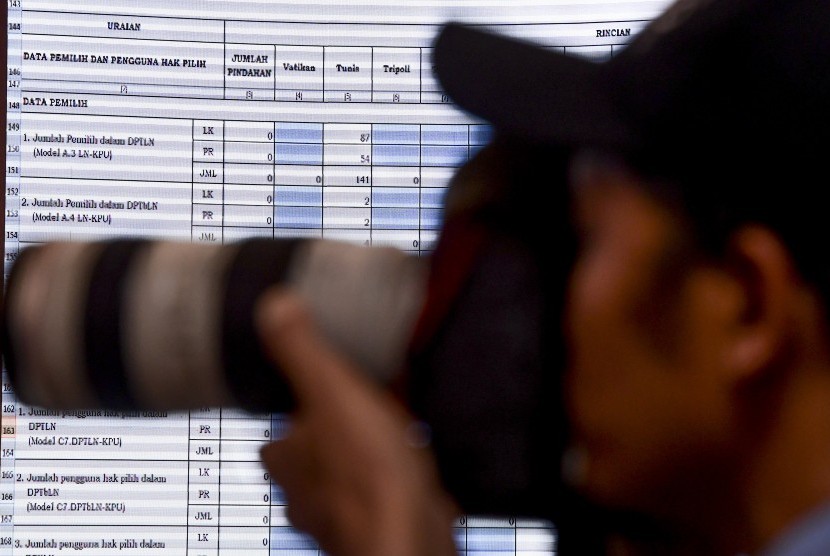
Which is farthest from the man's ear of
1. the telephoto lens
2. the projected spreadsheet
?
the projected spreadsheet

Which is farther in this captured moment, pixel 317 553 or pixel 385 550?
pixel 317 553

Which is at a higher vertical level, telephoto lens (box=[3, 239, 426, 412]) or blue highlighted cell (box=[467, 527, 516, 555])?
telephoto lens (box=[3, 239, 426, 412])

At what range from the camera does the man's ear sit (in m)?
0.26

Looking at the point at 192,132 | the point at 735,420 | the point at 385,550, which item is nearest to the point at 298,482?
the point at 385,550

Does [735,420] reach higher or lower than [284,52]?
lower

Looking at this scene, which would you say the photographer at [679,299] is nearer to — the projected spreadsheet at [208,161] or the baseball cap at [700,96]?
the baseball cap at [700,96]

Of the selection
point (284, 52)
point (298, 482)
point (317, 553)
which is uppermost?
point (284, 52)

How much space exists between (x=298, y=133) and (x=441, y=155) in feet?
0.31

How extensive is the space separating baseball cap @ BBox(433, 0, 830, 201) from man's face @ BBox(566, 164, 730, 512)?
21mm

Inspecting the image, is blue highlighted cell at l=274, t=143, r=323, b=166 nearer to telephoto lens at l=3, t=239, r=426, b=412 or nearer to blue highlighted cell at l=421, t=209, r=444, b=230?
blue highlighted cell at l=421, t=209, r=444, b=230

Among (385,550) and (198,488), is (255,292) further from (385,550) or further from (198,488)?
(198,488)

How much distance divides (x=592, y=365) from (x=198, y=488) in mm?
320

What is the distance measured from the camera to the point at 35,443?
0.51m

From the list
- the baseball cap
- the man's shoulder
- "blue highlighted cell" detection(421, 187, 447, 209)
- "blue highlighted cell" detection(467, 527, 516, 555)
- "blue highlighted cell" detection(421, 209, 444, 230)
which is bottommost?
"blue highlighted cell" detection(467, 527, 516, 555)
